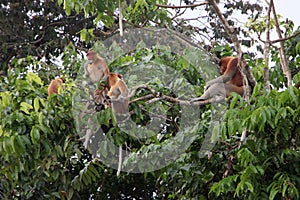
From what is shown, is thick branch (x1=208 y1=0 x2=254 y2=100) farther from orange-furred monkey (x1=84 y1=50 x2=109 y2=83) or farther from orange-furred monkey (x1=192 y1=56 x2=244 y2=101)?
A: orange-furred monkey (x1=84 y1=50 x2=109 y2=83)

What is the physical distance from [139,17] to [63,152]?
2033 millimetres

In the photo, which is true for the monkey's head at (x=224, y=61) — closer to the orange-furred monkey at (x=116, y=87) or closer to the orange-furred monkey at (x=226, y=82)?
the orange-furred monkey at (x=226, y=82)

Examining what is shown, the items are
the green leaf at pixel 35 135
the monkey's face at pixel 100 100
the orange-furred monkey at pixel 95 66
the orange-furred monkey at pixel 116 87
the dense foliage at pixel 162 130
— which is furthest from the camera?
the orange-furred monkey at pixel 95 66

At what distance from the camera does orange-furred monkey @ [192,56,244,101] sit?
5.89 meters

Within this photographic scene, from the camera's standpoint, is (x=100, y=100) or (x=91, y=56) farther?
(x=91, y=56)

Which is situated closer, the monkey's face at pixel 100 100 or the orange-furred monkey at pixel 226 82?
the monkey's face at pixel 100 100

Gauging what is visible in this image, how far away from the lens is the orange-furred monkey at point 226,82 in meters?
5.89

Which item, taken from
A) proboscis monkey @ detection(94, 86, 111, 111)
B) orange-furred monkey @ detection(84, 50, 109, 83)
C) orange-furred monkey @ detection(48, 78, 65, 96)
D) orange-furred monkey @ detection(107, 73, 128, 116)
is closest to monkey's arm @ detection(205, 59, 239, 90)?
orange-furred monkey @ detection(107, 73, 128, 116)

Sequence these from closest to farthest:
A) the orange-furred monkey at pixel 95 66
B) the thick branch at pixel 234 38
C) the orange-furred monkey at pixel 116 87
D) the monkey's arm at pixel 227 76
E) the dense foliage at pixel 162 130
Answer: the dense foliage at pixel 162 130, the thick branch at pixel 234 38, the orange-furred monkey at pixel 116 87, the monkey's arm at pixel 227 76, the orange-furred monkey at pixel 95 66

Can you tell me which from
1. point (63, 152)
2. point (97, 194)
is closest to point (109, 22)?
point (63, 152)

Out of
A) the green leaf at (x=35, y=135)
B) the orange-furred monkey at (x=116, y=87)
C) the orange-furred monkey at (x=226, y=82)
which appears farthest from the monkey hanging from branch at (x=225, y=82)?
the green leaf at (x=35, y=135)

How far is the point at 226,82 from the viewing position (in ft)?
20.1

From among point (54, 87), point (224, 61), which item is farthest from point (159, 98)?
point (54, 87)

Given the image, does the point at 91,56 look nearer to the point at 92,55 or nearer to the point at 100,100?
the point at 92,55
